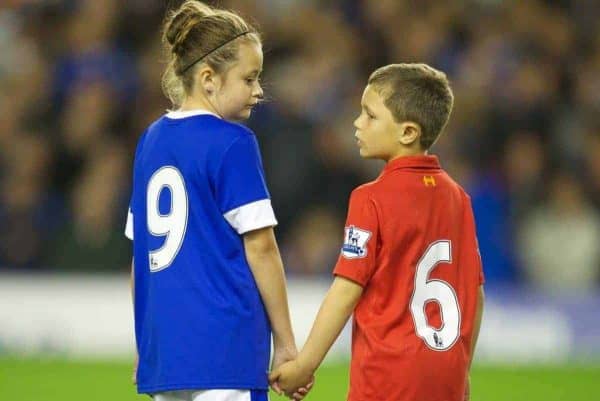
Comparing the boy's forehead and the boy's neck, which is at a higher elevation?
the boy's forehead

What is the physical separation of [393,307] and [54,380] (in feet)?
16.6

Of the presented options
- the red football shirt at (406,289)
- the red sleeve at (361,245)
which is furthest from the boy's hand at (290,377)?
the red sleeve at (361,245)

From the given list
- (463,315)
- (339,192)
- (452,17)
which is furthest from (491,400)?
(452,17)

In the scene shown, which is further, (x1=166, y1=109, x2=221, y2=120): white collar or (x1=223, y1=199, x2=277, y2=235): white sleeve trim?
(x1=166, y1=109, x2=221, y2=120): white collar

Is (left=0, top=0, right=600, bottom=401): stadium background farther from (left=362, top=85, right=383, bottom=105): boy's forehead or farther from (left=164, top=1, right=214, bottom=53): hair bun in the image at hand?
(left=164, top=1, right=214, bottom=53): hair bun

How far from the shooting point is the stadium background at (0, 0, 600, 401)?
10141mm

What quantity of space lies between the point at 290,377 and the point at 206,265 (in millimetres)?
464

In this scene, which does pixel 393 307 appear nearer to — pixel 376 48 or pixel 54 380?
pixel 54 380

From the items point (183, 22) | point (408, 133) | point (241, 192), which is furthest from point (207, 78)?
point (408, 133)

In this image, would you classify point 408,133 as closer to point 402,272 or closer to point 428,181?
point 428,181

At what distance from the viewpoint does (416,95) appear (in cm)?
448

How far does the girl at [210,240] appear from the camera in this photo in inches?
168

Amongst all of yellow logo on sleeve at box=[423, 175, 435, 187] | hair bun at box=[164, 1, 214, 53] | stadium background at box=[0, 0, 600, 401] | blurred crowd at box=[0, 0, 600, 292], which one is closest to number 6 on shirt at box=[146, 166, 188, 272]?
hair bun at box=[164, 1, 214, 53]

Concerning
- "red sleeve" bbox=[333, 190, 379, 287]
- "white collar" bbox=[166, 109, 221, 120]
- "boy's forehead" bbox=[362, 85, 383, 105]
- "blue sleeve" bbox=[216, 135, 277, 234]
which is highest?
"boy's forehead" bbox=[362, 85, 383, 105]
